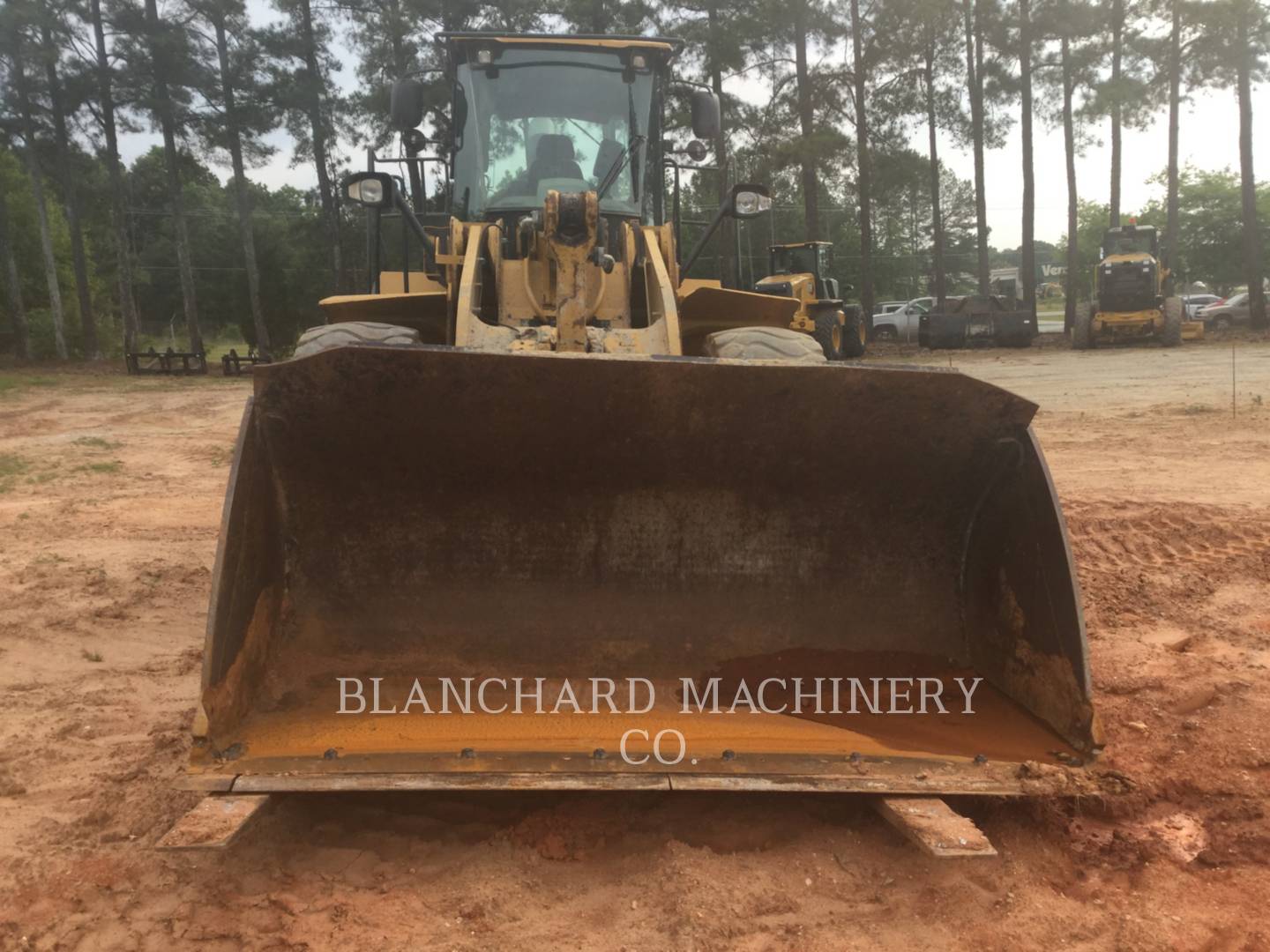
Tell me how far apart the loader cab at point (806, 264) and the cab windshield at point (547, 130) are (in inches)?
642

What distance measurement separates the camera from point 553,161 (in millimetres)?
5250

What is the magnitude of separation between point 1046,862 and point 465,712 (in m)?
1.77

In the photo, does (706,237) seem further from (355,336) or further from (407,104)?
(355,336)

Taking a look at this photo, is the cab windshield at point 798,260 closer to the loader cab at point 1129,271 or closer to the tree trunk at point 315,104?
the loader cab at point 1129,271

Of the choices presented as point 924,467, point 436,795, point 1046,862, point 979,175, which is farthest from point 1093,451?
point 979,175

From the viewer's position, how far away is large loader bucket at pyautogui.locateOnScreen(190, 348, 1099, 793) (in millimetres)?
3070

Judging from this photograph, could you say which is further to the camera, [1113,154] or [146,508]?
[1113,154]

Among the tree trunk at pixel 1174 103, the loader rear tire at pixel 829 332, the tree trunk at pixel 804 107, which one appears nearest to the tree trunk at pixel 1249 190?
the tree trunk at pixel 1174 103

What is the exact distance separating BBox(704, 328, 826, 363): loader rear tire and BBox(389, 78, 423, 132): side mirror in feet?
7.31

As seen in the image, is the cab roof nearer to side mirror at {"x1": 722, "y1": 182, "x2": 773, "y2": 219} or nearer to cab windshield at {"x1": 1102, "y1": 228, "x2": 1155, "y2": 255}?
side mirror at {"x1": 722, "y1": 182, "x2": 773, "y2": 219}

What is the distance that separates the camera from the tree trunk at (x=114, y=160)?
28.2 meters

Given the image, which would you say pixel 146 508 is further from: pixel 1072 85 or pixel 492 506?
pixel 1072 85

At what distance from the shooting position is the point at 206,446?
11.6 metres

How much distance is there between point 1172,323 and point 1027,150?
7848 millimetres
